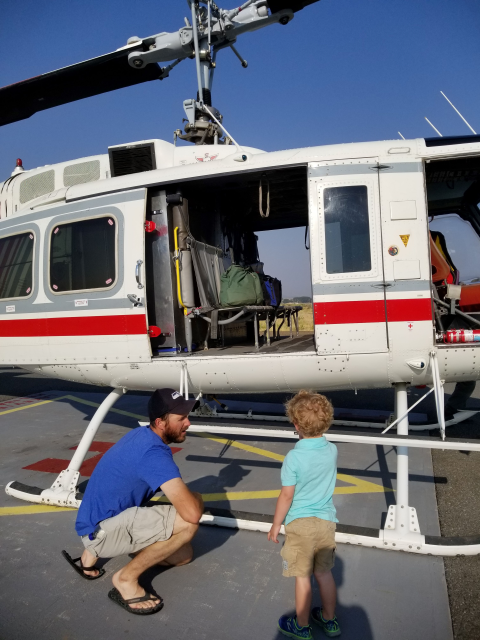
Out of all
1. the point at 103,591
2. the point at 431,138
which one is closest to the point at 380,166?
the point at 431,138

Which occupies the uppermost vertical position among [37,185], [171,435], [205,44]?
[205,44]

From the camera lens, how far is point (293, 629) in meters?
2.41

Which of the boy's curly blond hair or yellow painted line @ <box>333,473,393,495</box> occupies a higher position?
the boy's curly blond hair

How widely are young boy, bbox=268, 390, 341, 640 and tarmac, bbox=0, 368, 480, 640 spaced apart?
0.72ft

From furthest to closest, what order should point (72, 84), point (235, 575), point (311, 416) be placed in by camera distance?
1. point (72, 84)
2. point (235, 575)
3. point (311, 416)

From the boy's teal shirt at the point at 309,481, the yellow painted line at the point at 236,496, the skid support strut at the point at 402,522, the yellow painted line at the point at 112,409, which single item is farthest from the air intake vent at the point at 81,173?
the skid support strut at the point at 402,522

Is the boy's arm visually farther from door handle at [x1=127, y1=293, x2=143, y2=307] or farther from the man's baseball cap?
door handle at [x1=127, y1=293, x2=143, y2=307]

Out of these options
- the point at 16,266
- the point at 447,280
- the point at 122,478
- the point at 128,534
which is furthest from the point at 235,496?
the point at 16,266

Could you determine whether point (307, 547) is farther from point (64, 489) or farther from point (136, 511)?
point (64, 489)

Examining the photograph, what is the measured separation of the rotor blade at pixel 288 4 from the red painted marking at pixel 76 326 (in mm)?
4163

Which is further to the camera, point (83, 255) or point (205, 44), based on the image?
point (205, 44)

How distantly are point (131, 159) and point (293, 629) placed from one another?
4373 mm

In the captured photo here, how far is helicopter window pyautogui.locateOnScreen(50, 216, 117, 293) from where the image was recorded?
180 inches

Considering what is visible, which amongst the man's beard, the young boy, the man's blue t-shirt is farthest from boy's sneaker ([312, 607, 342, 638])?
the man's beard
